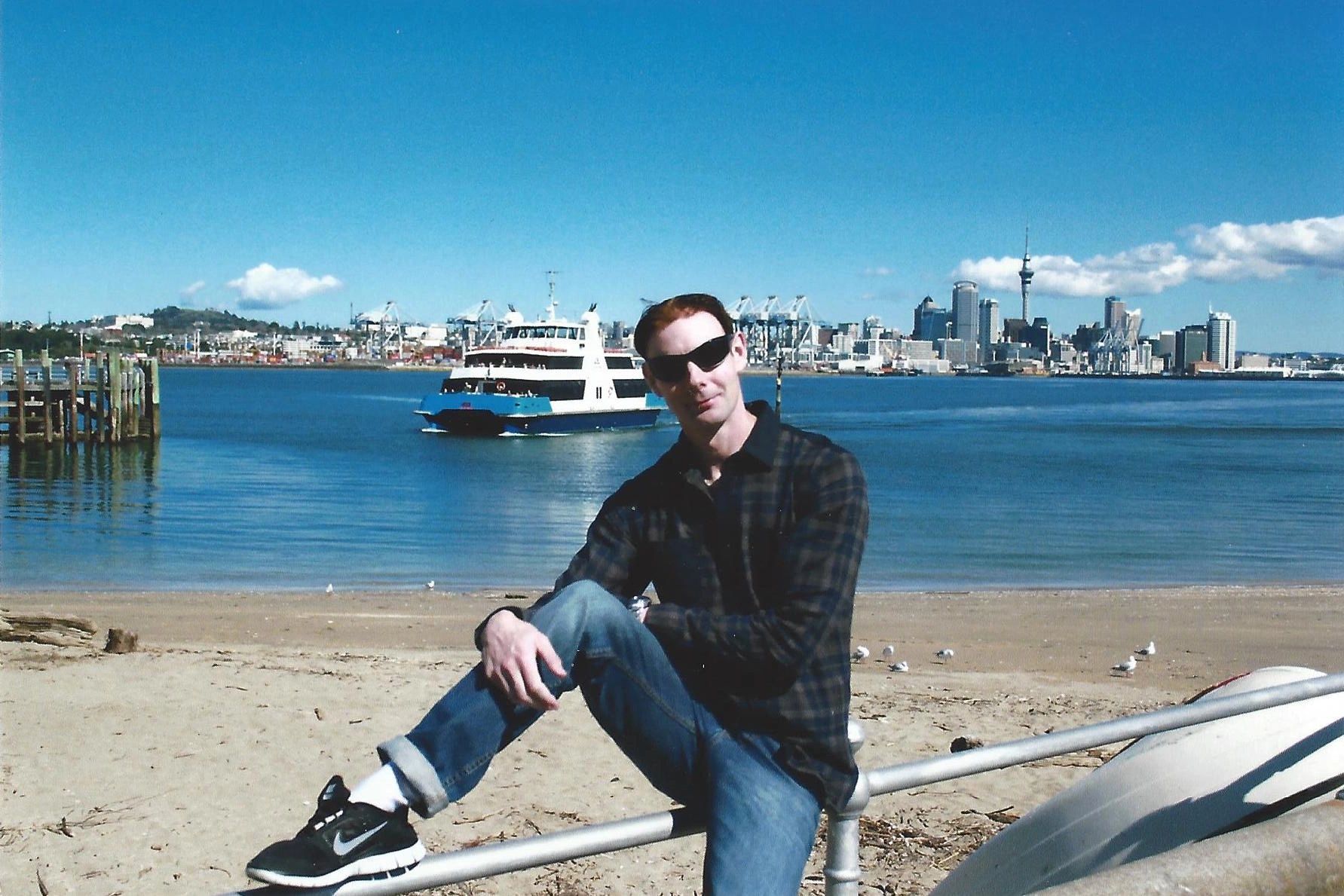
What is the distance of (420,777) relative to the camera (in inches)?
83.8

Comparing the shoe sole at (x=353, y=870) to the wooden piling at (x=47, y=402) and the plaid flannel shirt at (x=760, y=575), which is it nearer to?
the plaid flannel shirt at (x=760, y=575)

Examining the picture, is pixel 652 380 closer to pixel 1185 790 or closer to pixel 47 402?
pixel 1185 790

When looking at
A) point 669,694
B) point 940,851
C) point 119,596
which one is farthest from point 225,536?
point 669,694

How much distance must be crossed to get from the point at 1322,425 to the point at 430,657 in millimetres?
67452

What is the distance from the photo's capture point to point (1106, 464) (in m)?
39.4

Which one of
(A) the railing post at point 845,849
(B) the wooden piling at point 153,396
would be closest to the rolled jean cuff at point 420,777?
(A) the railing post at point 845,849

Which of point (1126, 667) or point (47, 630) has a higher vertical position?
point (47, 630)

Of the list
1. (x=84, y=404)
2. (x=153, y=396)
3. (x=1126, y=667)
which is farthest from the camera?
(x=153, y=396)

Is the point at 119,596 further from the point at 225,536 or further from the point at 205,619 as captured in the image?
the point at 225,536

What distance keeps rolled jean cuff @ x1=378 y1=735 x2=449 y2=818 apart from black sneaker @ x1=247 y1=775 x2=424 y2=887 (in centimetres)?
4

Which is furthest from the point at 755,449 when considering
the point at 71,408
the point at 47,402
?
the point at 71,408

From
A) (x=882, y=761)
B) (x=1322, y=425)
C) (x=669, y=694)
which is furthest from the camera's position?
(x=1322, y=425)

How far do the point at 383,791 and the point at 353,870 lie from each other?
0.24m

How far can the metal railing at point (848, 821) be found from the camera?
175 centimetres
